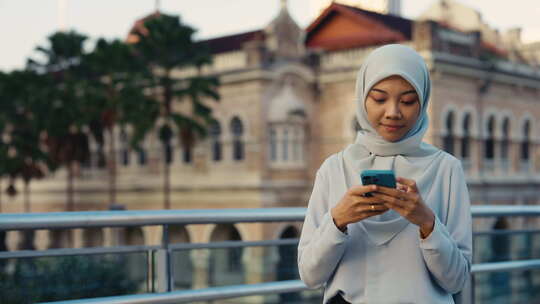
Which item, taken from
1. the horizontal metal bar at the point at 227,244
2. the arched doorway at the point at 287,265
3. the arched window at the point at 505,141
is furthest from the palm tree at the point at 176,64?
the horizontal metal bar at the point at 227,244

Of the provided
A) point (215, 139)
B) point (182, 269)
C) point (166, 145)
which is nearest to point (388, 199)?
point (182, 269)

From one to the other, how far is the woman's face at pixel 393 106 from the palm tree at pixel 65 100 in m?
25.7

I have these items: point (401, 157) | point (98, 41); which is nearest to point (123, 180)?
point (98, 41)

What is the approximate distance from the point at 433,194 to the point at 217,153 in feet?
83.7

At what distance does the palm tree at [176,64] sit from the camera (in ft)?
80.1

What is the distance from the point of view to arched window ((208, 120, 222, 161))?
27.2m

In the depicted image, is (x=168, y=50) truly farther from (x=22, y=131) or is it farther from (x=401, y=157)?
(x=401, y=157)

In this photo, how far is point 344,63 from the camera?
2597cm

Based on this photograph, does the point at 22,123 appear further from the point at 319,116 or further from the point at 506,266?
the point at 506,266

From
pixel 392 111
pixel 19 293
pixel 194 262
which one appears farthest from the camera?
pixel 194 262

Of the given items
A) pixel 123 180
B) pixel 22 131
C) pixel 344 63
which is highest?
pixel 344 63

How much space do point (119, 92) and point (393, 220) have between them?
24.6m

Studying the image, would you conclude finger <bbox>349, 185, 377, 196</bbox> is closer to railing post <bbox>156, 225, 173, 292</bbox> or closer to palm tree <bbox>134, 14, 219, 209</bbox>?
railing post <bbox>156, 225, 173, 292</bbox>

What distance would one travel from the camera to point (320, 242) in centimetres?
192
